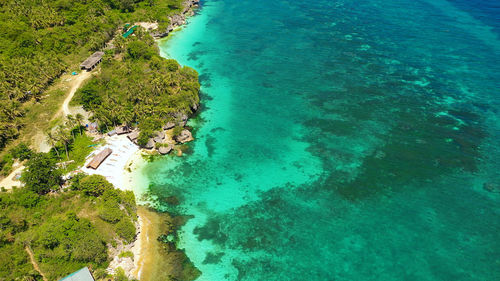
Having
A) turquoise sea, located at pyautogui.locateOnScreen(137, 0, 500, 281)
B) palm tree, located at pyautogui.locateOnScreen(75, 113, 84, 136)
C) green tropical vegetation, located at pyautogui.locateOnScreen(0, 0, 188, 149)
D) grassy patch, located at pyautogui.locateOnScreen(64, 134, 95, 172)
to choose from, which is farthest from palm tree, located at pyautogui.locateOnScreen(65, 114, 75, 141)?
turquoise sea, located at pyautogui.locateOnScreen(137, 0, 500, 281)

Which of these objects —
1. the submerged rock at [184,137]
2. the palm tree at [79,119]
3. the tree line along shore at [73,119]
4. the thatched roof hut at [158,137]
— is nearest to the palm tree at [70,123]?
the tree line along shore at [73,119]

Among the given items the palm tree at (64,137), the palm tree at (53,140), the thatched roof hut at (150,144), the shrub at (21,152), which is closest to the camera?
the shrub at (21,152)

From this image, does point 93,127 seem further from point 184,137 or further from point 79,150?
point 184,137

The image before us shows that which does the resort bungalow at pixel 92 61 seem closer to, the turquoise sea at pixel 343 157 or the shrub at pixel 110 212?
the turquoise sea at pixel 343 157

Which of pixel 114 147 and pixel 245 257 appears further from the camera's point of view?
pixel 114 147

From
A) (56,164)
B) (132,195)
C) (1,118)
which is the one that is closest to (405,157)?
(132,195)

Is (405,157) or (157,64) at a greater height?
(157,64)

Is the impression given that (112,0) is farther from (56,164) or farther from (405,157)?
(405,157)
